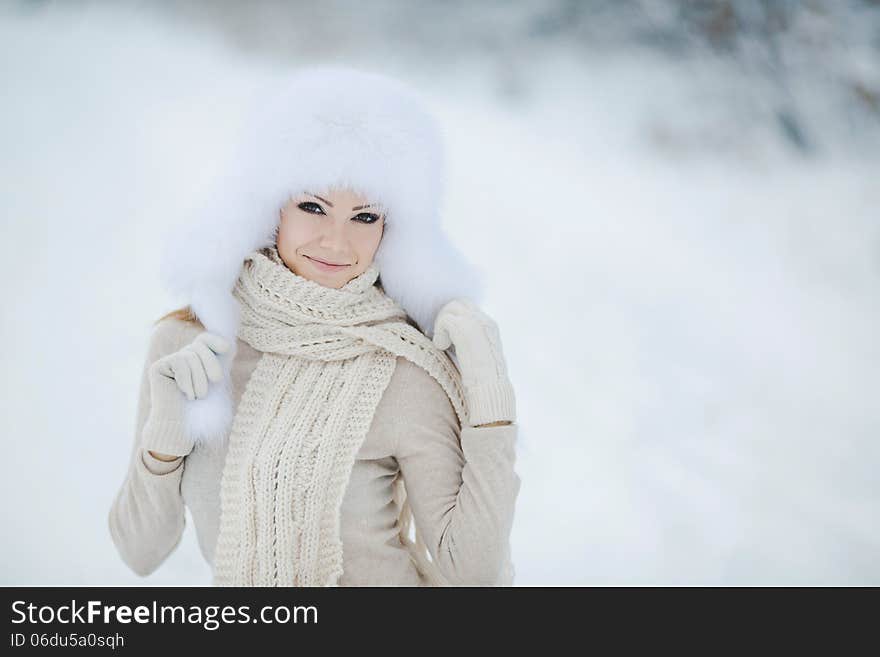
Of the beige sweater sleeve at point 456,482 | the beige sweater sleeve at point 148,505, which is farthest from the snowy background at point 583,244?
the beige sweater sleeve at point 456,482

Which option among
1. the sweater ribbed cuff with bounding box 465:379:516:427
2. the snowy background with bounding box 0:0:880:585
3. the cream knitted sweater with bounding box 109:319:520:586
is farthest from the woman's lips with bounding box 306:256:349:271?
the snowy background with bounding box 0:0:880:585

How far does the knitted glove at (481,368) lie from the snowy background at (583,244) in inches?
36.9

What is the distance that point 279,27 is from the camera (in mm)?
2383

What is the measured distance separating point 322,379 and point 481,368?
0.25 meters

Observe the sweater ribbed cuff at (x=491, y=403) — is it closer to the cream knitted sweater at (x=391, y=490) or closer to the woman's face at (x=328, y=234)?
the cream knitted sweater at (x=391, y=490)

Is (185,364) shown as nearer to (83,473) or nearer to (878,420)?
(83,473)

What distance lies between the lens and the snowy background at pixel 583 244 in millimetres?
2115

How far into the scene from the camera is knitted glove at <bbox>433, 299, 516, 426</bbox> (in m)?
1.25

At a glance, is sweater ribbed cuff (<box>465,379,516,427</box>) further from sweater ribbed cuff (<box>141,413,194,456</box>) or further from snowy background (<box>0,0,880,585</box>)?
snowy background (<box>0,0,880,585</box>)

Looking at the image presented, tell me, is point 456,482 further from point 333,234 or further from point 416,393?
point 333,234

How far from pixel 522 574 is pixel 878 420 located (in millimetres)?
1156

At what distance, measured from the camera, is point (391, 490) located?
140 centimetres

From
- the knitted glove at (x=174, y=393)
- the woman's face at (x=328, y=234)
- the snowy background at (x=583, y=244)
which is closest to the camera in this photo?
the knitted glove at (x=174, y=393)

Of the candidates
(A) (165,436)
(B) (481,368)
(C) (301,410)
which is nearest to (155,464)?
(A) (165,436)
